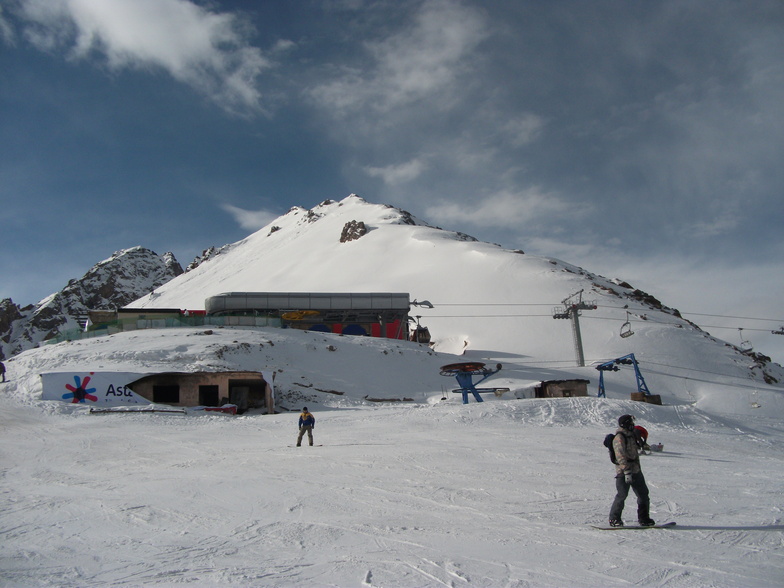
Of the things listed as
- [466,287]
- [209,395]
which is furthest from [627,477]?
[466,287]

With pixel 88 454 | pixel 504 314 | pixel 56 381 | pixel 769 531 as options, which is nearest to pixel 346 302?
pixel 504 314

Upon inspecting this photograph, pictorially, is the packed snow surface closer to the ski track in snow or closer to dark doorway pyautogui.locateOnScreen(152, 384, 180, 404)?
the ski track in snow

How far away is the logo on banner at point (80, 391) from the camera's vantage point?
1014 inches

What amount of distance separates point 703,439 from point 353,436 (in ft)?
37.8

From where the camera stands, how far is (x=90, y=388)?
2619cm

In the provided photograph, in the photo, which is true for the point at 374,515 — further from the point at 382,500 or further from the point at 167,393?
the point at 167,393

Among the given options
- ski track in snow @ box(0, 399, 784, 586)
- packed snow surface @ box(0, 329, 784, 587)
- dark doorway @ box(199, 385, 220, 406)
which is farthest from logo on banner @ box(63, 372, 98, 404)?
ski track in snow @ box(0, 399, 784, 586)

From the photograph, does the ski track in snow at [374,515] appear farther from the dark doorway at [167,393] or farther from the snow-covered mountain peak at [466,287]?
the snow-covered mountain peak at [466,287]

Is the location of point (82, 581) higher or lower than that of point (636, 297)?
lower

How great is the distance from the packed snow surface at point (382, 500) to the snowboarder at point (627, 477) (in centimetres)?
39

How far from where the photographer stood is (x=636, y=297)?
74.9 meters

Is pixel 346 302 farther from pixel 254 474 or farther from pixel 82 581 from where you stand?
pixel 82 581

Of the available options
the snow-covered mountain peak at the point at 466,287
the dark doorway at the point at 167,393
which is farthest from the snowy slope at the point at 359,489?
the snow-covered mountain peak at the point at 466,287

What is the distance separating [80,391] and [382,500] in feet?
72.8
